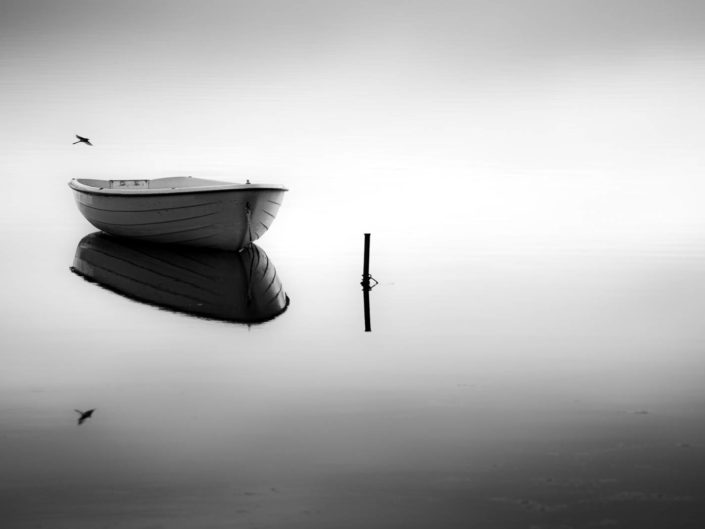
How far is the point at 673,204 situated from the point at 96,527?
113 metres

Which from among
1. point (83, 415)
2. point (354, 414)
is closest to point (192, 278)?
point (83, 415)

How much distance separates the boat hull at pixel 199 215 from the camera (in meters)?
21.2

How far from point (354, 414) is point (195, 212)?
1392cm

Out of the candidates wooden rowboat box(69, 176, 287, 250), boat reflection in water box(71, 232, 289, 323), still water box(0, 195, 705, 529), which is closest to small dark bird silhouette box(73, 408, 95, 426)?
still water box(0, 195, 705, 529)

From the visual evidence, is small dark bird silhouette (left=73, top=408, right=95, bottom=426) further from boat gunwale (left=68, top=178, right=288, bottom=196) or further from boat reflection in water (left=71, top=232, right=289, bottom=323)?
boat gunwale (left=68, top=178, right=288, bottom=196)

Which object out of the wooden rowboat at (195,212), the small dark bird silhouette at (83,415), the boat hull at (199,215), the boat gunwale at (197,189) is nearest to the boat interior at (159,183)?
the wooden rowboat at (195,212)

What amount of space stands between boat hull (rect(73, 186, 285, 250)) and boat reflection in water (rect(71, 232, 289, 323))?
0.52m

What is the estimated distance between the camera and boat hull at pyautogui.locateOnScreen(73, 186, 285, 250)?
21.2 m

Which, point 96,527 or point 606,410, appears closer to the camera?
point 96,527

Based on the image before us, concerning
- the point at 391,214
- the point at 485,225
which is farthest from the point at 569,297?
the point at 391,214

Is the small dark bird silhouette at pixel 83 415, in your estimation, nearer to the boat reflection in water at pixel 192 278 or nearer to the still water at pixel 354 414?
the still water at pixel 354 414

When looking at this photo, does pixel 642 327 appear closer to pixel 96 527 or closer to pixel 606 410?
pixel 606 410

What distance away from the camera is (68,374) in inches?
422

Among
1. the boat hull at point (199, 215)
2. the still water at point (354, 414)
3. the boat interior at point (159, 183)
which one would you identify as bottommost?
the still water at point (354, 414)
